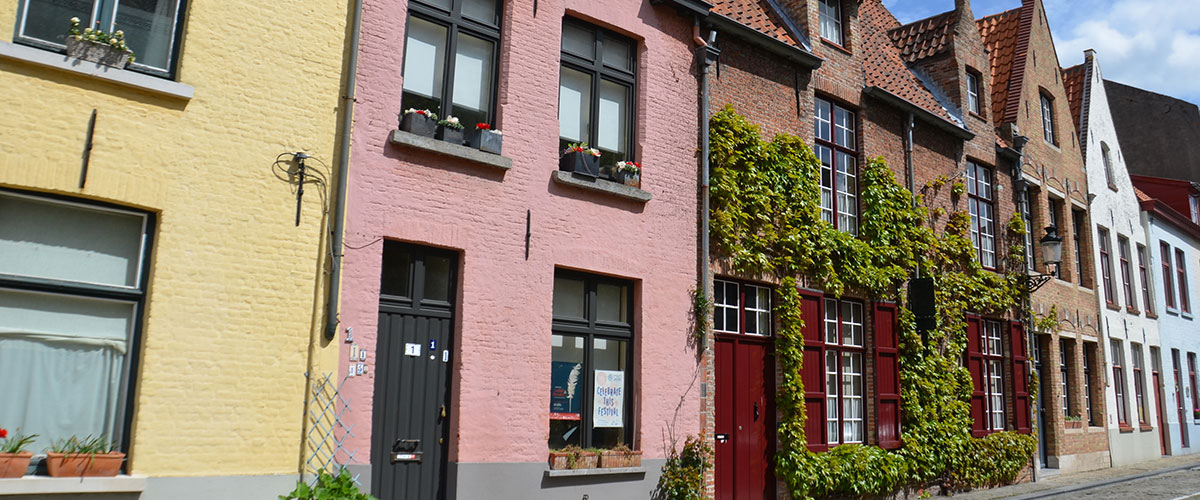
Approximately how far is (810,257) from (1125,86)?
24.9m

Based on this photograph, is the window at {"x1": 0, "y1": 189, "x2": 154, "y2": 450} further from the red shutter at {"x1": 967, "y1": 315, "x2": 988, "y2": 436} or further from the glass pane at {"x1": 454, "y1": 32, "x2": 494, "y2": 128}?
the red shutter at {"x1": 967, "y1": 315, "x2": 988, "y2": 436}

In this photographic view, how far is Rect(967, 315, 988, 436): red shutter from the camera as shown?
15.3 m

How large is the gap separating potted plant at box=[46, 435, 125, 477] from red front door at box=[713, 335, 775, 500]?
669 centimetres

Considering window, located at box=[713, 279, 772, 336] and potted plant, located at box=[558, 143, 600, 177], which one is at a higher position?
potted plant, located at box=[558, 143, 600, 177]

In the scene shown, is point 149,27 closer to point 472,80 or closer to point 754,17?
point 472,80

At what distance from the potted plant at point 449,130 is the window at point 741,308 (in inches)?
162

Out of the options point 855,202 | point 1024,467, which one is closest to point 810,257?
point 855,202

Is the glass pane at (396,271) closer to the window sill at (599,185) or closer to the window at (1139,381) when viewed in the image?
the window sill at (599,185)

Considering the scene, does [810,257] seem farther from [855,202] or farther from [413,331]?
[413,331]

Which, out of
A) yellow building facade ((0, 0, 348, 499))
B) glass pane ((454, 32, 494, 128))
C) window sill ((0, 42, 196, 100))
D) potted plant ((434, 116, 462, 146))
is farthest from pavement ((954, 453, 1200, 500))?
window sill ((0, 42, 196, 100))

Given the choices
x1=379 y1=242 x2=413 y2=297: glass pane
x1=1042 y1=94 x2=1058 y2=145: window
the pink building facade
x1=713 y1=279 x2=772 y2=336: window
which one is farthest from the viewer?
x1=1042 y1=94 x2=1058 y2=145: window

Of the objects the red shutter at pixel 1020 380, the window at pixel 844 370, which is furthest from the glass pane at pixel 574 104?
the red shutter at pixel 1020 380

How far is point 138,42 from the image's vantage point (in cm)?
701

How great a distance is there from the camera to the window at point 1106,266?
69.8 feet
